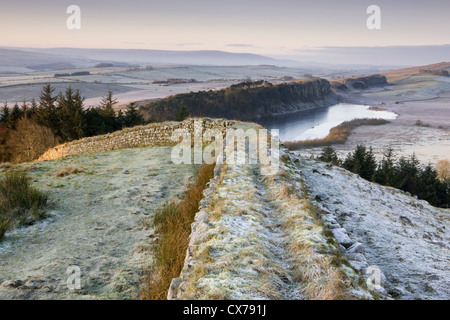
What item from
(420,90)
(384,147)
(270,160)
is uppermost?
(420,90)

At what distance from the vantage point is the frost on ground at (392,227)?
493 cm

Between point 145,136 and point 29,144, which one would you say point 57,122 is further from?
point 145,136

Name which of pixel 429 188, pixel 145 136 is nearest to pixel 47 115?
pixel 145 136

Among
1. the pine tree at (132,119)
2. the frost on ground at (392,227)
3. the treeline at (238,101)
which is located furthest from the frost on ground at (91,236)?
the treeline at (238,101)

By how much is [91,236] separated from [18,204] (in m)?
2.73

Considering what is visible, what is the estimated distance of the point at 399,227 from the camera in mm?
7695

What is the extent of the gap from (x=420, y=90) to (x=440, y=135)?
129845 millimetres

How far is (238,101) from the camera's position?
114375 millimetres

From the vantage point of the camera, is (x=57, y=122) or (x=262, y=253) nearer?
(x=262, y=253)

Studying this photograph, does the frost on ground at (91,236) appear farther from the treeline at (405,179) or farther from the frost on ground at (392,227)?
the treeline at (405,179)
